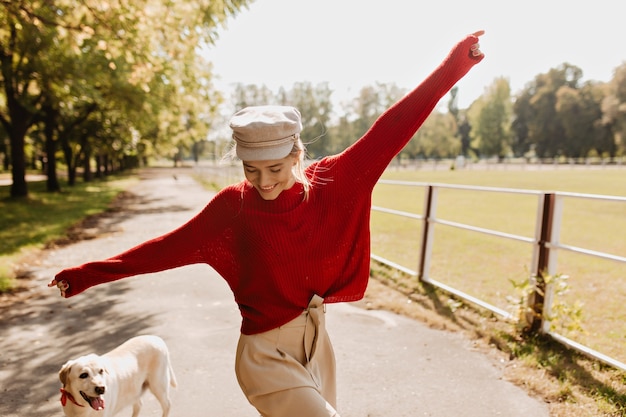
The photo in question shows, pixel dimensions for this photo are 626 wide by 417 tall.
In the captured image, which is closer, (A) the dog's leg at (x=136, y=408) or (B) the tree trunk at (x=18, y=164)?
(A) the dog's leg at (x=136, y=408)

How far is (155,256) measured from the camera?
2322 mm

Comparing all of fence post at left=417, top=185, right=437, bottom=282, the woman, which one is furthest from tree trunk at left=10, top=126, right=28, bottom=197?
the woman

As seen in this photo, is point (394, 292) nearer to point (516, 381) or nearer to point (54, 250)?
point (516, 381)

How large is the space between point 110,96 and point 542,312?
17.9 m

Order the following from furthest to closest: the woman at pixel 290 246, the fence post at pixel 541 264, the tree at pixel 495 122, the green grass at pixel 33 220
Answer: the tree at pixel 495 122 → the green grass at pixel 33 220 → the fence post at pixel 541 264 → the woman at pixel 290 246

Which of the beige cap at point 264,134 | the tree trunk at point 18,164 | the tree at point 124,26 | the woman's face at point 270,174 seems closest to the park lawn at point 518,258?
the woman's face at point 270,174

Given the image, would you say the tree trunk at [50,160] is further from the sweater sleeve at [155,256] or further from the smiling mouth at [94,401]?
the sweater sleeve at [155,256]

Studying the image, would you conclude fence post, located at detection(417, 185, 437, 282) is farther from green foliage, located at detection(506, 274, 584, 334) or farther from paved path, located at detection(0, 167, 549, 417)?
green foliage, located at detection(506, 274, 584, 334)

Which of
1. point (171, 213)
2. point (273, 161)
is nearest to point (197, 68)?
point (171, 213)

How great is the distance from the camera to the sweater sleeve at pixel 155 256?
2.30 metres

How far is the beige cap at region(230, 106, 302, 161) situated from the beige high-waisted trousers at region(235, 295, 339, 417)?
69 centimetres

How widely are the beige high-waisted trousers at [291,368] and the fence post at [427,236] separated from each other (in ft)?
16.4

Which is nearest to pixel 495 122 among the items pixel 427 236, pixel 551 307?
pixel 427 236

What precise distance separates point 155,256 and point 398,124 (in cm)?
127
